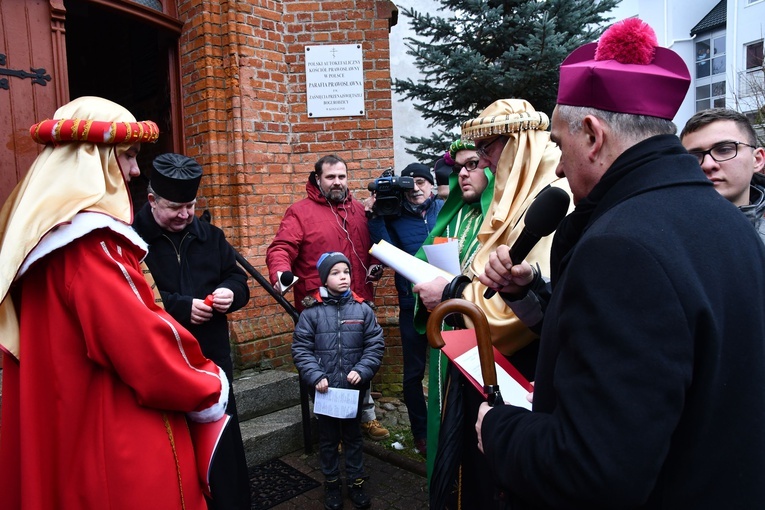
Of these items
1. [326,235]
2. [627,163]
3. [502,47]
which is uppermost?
[502,47]

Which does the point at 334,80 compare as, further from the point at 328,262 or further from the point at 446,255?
the point at 446,255

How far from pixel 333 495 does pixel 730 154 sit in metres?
2.99

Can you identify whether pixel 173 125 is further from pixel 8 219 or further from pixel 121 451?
pixel 121 451

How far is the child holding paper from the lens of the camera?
3.61 m

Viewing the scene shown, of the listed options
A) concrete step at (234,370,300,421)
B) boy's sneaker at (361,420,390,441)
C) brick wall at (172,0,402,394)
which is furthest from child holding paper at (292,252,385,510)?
brick wall at (172,0,402,394)

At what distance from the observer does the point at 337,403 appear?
3576 millimetres

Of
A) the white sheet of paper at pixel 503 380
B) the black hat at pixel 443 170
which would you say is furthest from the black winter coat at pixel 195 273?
the black hat at pixel 443 170

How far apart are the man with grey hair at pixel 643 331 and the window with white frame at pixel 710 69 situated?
2837 centimetres

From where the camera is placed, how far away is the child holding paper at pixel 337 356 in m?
3.61

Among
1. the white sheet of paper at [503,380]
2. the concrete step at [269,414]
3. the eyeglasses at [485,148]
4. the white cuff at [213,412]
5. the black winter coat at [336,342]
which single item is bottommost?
the concrete step at [269,414]

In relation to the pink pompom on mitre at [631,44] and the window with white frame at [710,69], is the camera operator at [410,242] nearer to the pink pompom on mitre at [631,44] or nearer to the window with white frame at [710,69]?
the pink pompom on mitre at [631,44]

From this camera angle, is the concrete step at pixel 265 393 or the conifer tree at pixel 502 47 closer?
the concrete step at pixel 265 393

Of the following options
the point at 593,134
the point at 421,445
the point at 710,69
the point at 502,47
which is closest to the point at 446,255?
the point at 593,134

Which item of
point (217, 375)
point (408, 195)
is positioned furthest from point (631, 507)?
point (408, 195)
